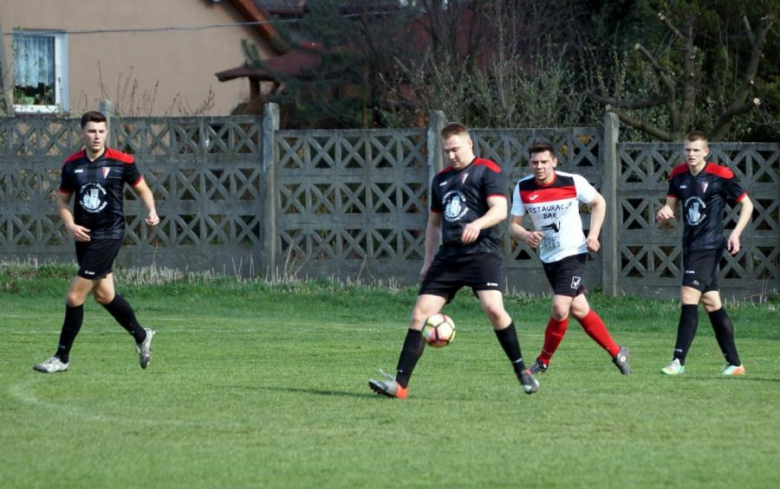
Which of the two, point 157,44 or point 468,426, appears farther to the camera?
point 157,44

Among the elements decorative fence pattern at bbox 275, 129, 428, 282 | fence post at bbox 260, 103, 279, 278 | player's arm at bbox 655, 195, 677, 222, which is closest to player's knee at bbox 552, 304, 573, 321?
player's arm at bbox 655, 195, 677, 222

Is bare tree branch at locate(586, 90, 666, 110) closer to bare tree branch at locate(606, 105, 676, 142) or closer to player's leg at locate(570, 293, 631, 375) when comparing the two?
bare tree branch at locate(606, 105, 676, 142)

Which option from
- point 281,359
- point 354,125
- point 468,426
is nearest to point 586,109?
point 354,125

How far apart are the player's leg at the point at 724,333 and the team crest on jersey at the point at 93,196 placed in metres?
4.90

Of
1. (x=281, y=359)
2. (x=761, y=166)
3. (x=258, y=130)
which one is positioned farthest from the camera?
(x=258, y=130)

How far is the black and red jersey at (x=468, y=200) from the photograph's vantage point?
28.9 ft

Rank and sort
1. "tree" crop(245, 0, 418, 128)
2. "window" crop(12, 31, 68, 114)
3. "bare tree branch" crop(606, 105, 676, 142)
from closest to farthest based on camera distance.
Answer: "bare tree branch" crop(606, 105, 676, 142)
"tree" crop(245, 0, 418, 128)
"window" crop(12, 31, 68, 114)

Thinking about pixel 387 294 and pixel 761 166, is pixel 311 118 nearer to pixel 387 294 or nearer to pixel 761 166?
pixel 387 294

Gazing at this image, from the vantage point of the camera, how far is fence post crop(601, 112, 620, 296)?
54.2 feet

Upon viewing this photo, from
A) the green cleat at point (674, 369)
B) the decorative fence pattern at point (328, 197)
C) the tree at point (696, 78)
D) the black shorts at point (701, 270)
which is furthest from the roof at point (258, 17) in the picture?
the green cleat at point (674, 369)

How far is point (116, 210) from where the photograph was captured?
10312 millimetres

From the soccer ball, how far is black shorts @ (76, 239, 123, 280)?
2.80 m

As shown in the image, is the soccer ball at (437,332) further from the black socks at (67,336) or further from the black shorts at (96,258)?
the black socks at (67,336)

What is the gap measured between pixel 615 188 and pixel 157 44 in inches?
731
